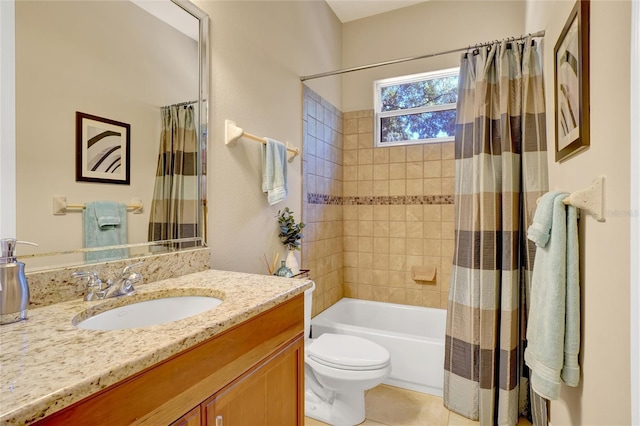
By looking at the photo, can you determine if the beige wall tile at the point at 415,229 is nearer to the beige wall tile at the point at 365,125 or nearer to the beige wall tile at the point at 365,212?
the beige wall tile at the point at 365,212

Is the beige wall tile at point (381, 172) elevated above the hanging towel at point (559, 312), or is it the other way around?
the beige wall tile at point (381, 172)

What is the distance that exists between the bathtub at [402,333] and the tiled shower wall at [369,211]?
0.10 metres

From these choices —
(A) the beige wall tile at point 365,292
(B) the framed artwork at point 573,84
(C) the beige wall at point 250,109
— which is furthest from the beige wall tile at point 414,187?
(B) the framed artwork at point 573,84

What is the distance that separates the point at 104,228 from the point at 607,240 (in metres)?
1.55

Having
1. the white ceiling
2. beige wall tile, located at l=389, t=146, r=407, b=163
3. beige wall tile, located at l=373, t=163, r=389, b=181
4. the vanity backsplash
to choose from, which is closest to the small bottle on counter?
the vanity backsplash

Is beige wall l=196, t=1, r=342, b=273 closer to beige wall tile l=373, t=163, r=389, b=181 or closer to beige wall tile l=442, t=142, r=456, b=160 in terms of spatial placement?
beige wall tile l=373, t=163, r=389, b=181

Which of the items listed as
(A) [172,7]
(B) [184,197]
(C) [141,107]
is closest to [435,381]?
(B) [184,197]

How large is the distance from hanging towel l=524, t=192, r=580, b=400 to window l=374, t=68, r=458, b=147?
1.81 metres

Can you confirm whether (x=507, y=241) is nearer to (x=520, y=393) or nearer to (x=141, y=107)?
(x=520, y=393)

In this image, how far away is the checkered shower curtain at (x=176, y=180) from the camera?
1.30m

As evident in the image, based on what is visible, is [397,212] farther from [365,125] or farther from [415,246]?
[365,125]

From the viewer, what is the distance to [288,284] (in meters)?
1.17

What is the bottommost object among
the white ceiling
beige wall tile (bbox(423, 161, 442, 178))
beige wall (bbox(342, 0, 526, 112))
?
beige wall tile (bbox(423, 161, 442, 178))

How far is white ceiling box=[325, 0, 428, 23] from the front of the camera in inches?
108
